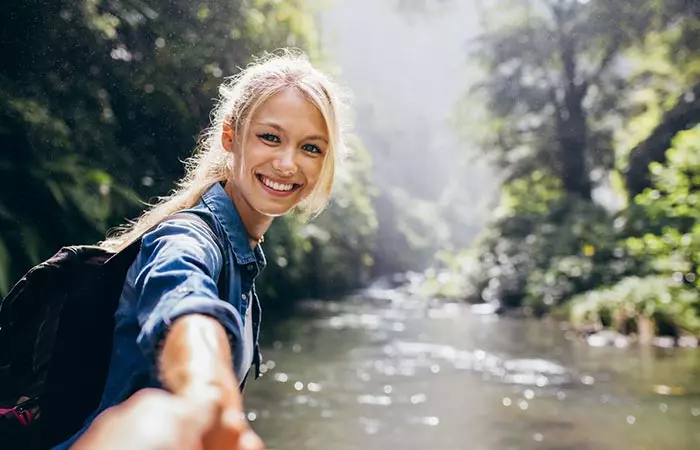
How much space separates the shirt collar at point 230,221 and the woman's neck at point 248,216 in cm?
5

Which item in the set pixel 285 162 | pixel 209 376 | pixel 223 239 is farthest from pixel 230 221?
pixel 209 376

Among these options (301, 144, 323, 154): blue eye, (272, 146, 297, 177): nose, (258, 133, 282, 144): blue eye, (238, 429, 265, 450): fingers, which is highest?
(301, 144, 323, 154): blue eye

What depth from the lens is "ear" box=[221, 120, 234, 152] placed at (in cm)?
158

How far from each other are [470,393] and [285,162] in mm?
5479

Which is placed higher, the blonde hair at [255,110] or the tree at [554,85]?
the tree at [554,85]

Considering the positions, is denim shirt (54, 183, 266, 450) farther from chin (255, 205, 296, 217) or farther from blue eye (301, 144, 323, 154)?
blue eye (301, 144, 323, 154)

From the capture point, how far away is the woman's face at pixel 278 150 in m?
1.45

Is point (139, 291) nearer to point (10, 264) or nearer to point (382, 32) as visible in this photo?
point (10, 264)

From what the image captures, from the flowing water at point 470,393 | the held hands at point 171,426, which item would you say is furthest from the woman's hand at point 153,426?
the flowing water at point 470,393

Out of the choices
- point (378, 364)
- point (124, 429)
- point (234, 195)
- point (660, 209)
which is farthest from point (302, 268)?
point (124, 429)

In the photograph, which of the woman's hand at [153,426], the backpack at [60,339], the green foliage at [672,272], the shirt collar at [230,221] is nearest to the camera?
the woman's hand at [153,426]

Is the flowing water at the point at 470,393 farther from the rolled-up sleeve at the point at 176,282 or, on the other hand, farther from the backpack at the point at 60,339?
the rolled-up sleeve at the point at 176,282

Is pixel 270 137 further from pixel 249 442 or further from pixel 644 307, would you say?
pixel 644 307

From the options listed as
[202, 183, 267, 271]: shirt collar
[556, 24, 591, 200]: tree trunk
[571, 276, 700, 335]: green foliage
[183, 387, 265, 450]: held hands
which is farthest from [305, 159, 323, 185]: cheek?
[556, 24, 591, 200]: tree trunk
